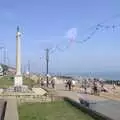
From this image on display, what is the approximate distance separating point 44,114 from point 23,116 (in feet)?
3.50

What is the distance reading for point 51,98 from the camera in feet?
85.5

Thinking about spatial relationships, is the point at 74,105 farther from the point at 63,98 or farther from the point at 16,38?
the point at 16,38

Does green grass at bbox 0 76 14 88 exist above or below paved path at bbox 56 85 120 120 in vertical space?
above

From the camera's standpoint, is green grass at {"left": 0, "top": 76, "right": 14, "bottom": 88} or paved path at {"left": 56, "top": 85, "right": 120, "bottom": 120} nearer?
paved path at {"left": 56, "top": 85, "right": 120, "bottom": 120}

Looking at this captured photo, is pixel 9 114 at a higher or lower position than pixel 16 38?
lower

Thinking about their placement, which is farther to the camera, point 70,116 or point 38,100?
point 38,100

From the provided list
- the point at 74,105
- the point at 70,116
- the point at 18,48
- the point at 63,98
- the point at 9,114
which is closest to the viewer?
the point at 9,114

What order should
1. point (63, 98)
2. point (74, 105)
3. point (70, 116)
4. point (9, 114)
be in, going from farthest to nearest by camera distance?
point (63, 98), point (74, 105), point (70, 116), point (9, 114)

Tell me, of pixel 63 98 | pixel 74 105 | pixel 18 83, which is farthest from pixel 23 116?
pixel 18 83

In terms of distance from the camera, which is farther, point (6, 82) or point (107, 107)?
point (6, 82)

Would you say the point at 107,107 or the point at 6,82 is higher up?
the point at 6,82

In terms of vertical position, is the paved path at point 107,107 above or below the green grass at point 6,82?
below

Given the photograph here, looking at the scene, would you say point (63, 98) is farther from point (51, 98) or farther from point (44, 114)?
point (44, 114)

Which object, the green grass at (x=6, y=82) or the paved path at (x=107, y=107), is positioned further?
the green grass at (x=6, y=82)
